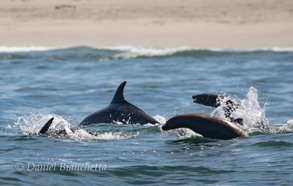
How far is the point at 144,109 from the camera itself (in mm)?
15164

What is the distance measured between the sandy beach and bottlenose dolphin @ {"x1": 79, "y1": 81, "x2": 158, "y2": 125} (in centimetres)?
1956

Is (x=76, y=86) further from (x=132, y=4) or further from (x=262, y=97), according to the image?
(x=132, y=4)

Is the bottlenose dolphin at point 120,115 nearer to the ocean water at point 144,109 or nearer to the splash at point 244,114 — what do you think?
the ocean water at point 144,109

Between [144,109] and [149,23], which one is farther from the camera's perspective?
[149,23]

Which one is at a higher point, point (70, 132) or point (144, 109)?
point (144, 109)

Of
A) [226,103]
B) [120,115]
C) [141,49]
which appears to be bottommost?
[120,115]

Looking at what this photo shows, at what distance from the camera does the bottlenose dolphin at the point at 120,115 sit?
37.8ft

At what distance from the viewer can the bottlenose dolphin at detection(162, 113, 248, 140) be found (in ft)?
30.5

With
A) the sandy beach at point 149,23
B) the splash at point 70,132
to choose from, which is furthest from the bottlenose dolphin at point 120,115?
the sandy beach at point 149,23

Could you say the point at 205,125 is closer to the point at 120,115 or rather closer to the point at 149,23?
the point at 120,115

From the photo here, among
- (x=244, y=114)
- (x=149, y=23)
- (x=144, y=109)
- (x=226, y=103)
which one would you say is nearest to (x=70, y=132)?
(x=226, y=103)

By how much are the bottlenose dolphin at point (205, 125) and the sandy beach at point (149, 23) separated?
2127 cm

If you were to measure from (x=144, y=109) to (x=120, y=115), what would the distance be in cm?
364

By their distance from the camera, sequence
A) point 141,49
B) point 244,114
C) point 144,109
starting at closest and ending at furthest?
point 244,114
point 144,109
point 141,49
